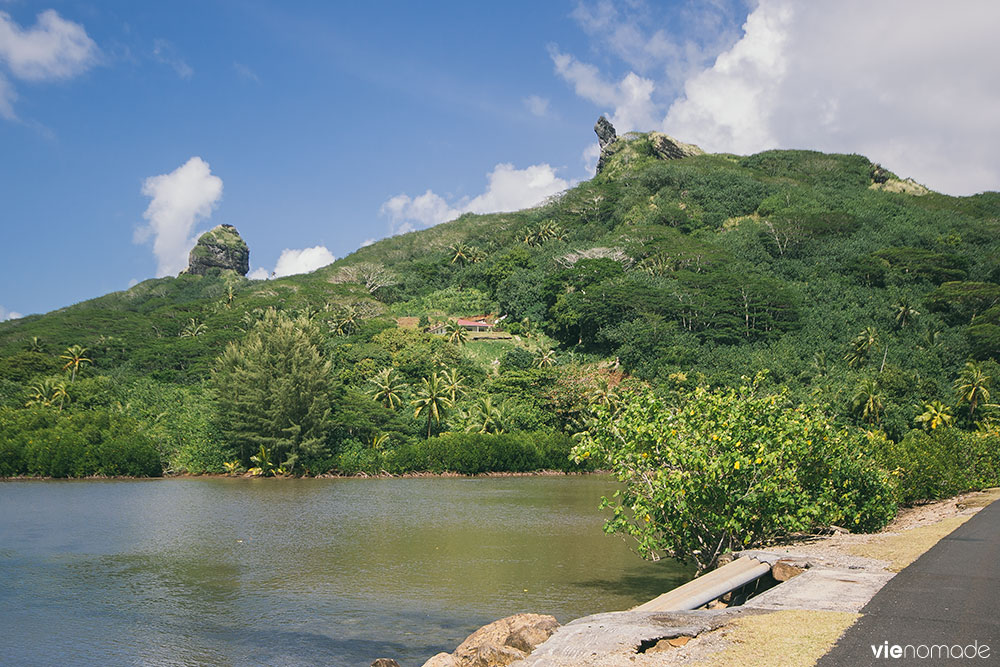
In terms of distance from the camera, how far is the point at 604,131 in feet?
583

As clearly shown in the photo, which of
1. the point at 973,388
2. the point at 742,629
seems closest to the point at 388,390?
the point at 973,388

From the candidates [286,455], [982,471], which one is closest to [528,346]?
[286,455]

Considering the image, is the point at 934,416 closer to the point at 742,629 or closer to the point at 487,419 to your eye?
the point at 487,419

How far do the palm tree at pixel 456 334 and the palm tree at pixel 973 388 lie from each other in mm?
46479

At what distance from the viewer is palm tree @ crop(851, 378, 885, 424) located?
59688 mm

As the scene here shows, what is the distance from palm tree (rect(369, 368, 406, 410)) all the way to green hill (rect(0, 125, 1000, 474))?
0.41 meters

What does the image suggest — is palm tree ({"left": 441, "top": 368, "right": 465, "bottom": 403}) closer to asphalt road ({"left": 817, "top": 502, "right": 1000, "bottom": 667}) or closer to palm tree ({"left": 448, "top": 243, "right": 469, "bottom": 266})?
asphalt road ({"left": 817, "top": 502, "right": 1000, "bottom": 667})

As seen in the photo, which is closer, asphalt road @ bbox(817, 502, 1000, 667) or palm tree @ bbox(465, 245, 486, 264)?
asphalt road @ bbox(817, 502, 1000, 667)

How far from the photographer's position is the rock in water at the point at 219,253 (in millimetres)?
165375

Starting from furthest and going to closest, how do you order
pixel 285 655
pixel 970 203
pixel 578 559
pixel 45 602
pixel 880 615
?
pixel 970 203 → pixel 578 559 → pixel 45 602 → pixel 285 655 → pixel 880 615

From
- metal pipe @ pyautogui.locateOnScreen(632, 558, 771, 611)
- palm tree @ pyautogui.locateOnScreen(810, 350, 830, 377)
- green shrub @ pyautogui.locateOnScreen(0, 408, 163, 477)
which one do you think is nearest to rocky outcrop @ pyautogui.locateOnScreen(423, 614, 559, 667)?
metal pipe @ pyautogui.locateOnScreen(632, 558, 771, 611)

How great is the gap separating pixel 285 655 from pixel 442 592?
5.04 meters

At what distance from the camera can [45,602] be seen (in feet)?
54.6

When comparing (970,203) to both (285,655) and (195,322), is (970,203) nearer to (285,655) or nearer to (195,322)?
(195,322)
